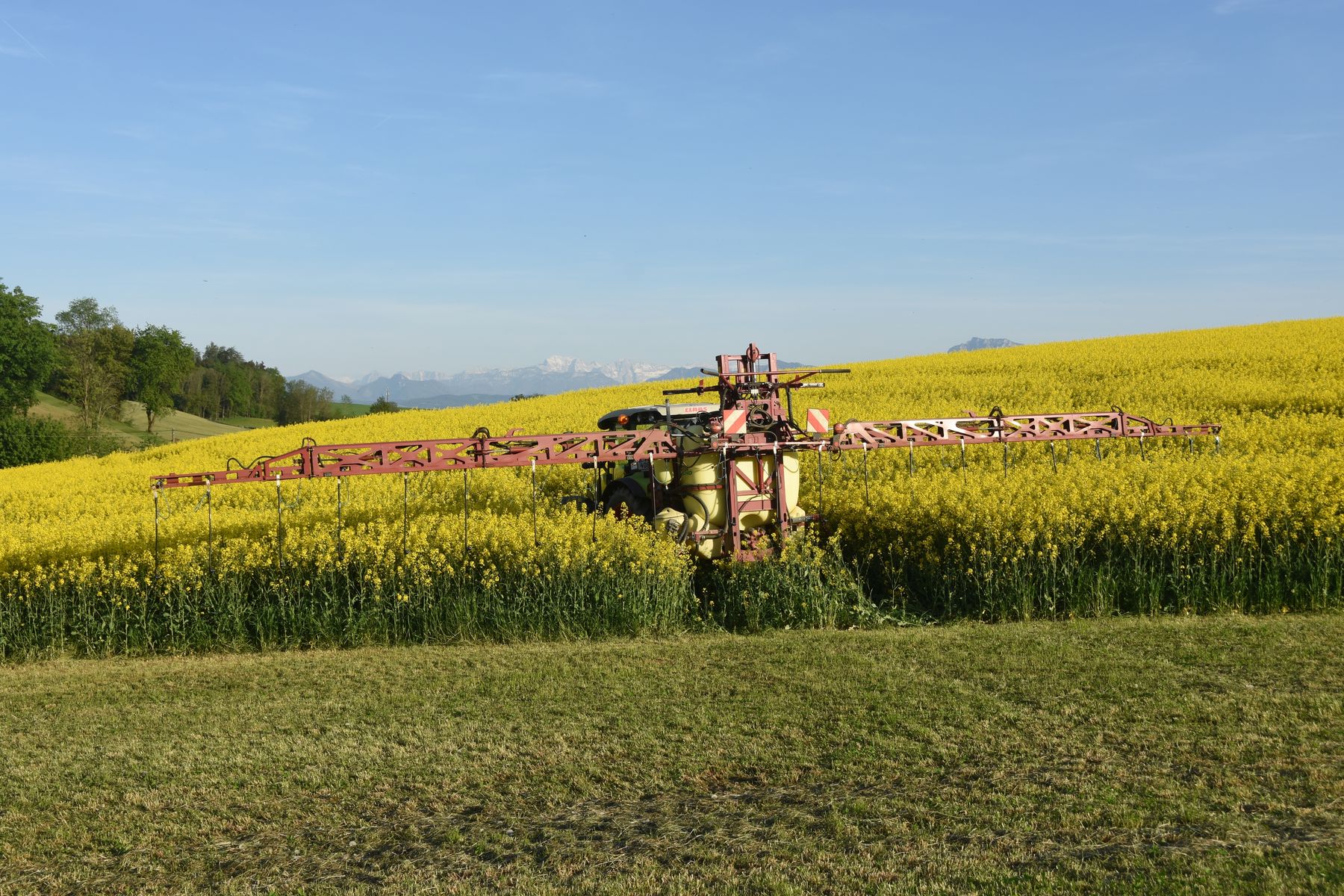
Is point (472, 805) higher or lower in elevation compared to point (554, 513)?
lower

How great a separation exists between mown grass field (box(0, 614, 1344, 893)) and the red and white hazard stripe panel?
3070mm

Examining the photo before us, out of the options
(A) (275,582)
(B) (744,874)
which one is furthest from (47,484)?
(B) (744,874)

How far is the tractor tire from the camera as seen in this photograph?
1307cm

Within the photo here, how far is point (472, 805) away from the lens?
604 cm

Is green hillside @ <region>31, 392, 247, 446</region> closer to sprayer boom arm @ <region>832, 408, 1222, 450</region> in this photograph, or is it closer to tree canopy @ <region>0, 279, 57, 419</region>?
tree canopy @ <region>0, 279, 57, 419</region>

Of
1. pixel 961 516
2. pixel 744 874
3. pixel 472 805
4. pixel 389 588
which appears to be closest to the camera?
pixel 744 874

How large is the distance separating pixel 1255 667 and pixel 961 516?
399 centimetres

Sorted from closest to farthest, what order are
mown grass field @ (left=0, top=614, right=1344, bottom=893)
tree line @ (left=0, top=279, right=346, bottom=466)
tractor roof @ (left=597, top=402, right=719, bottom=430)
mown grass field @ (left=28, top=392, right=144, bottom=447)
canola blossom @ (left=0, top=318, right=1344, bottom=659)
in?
mown grass field @ (left=0, top=614, right=1344, bottom=893) < canola blossom @ (left=0, top=318, right=1344, bottom=659) < tractor roof @ (left=597, top=402, right=719, bottom=430) < tree line @ (left=0, top=279, right=346, bottom=466) < mown grass field @ (left=28, top=392, right=144, bottom=447)

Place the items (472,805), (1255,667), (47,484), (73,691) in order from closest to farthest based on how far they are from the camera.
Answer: (472,805), (1255,667), (73,691), (47,484)

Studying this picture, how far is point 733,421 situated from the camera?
11930mm

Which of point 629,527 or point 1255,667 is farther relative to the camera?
point 629,527

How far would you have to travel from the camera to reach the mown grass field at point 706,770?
16.4 ft

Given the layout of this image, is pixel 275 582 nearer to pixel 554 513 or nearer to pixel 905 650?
pixel 554 513

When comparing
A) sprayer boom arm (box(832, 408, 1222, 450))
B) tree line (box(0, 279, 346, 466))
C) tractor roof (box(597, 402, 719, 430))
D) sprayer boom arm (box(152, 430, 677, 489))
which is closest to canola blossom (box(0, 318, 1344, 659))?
sprayer boom arm (box(832, 408, 1222, 450))
